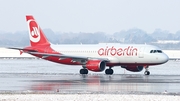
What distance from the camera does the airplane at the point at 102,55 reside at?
1629 inches

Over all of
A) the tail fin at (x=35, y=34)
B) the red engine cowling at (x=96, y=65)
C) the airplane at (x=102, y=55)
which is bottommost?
the red engine cowling at (x=96, y=65)

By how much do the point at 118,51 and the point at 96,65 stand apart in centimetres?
271

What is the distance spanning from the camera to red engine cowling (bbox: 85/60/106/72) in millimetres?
40625

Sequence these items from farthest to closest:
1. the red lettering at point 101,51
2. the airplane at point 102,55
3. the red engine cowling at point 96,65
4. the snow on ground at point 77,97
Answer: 1. the red lettering at point 101,51
2. the airplane at point 102,55
3. the red engine cowling at point 96,65
4. the snow on ground at point 77,97

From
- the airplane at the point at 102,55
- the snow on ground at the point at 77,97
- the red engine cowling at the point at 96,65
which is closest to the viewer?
the snow on ground at the point at 77,97

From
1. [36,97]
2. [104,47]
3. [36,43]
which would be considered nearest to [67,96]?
[36,97]

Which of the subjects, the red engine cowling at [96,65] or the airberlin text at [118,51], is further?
the airberlin text at [118,51]

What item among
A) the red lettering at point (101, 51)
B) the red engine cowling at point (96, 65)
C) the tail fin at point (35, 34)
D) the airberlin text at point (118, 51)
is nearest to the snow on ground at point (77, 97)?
the red engine cowling at point (96, 65)

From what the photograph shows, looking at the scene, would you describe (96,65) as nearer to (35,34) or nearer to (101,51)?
(101,51)

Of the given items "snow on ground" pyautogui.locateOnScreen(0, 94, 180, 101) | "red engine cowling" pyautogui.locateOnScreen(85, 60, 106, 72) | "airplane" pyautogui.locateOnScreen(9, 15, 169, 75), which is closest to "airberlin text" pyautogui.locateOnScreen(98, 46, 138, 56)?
"airplane" pyautogui.locateOnScreen(9, 15, 169, 75)

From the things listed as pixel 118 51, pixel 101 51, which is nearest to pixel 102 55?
pixel 101 51

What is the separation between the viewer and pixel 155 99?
20.8m

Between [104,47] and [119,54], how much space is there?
181 centimetres

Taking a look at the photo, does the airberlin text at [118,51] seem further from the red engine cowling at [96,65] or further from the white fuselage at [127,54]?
the red engine cowling at [96,65]
